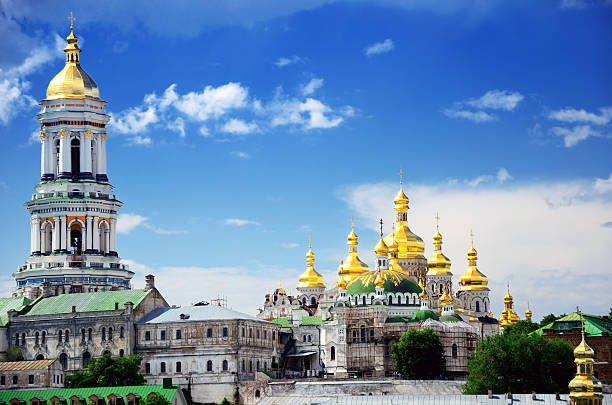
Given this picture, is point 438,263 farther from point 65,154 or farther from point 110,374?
point 110,374

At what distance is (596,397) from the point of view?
8519 cm

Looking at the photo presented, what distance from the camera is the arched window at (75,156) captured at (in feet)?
420

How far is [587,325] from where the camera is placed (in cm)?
12112

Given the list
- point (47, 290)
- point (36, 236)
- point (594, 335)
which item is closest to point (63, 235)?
point (36, 236)

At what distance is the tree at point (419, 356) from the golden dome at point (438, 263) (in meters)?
35.5

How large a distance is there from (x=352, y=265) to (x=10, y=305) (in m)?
38.1

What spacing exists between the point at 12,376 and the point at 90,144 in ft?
86.3

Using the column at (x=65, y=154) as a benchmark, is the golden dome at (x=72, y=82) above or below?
above

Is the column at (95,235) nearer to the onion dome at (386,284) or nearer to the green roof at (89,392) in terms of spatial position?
the onion dome at (386,284)

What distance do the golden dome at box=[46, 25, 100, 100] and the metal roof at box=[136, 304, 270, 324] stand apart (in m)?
23.7

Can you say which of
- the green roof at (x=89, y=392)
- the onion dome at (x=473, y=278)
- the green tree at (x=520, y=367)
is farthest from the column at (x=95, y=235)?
the onion dome at (x=473, y=278)

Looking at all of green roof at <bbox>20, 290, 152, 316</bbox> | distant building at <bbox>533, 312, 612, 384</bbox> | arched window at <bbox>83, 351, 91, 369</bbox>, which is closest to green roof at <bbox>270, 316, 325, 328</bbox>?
green roof at <bbox>20, 290, 152, 316</bbox>

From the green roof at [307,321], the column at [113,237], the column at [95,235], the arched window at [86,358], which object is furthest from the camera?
the green roof at [307,321]

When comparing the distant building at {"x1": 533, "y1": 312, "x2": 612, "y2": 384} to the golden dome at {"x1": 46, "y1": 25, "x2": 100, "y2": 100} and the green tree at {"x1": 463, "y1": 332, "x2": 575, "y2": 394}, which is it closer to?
the green tree at {"x1": 463, "y1": 332, "x2": 575, "y2": 394}
